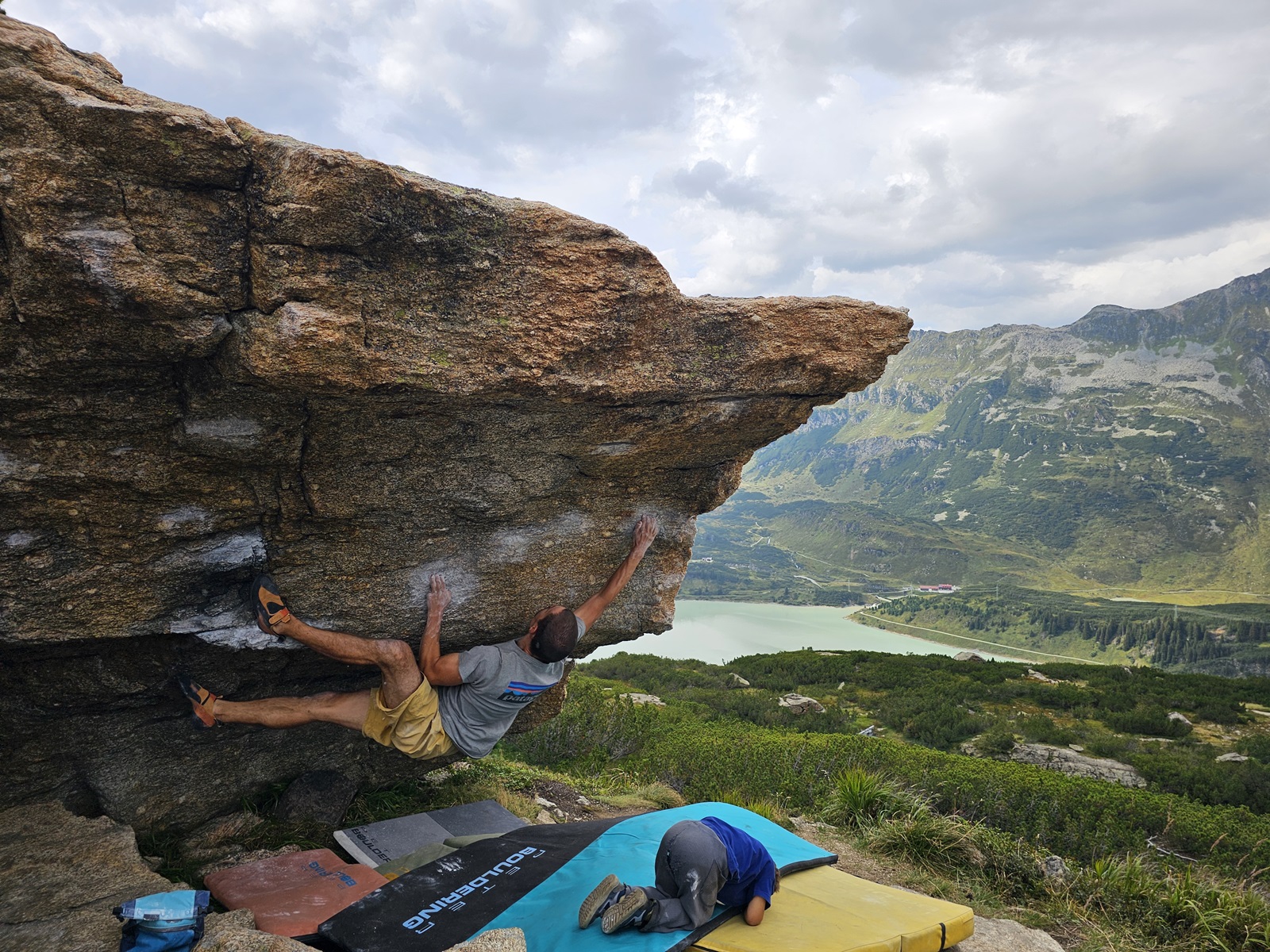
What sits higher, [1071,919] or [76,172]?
[76,172]

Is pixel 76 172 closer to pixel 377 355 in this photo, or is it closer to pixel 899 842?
pixel 377 355

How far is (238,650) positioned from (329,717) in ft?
3.01

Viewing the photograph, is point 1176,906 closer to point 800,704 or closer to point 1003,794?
point 1003,794

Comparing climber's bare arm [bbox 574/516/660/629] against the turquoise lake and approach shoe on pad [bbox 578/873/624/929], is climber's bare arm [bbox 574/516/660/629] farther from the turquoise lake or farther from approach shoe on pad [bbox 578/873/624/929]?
the turquoise lake

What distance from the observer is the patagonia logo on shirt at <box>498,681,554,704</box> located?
600cm

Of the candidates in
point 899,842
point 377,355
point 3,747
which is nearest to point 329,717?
point 3,747

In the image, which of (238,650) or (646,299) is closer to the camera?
(646,299)

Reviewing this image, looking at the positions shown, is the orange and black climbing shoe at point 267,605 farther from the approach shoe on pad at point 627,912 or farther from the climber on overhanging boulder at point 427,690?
the approach shoe on pad at point 627,912

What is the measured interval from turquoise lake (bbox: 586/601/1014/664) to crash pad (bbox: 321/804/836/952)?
2273 inches

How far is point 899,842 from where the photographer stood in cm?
821

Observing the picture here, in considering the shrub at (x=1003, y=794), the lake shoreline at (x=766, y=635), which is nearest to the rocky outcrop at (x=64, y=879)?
the shrub at (x=1003, y=794)

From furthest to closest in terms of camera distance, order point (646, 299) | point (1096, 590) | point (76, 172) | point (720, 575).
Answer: point (720, 575) < point (1096, 590) < point (646, 299) < point (76, 172)

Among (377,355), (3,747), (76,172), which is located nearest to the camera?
(76,172)

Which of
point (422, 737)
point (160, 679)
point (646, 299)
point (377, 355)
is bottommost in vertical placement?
point (422, 737)
